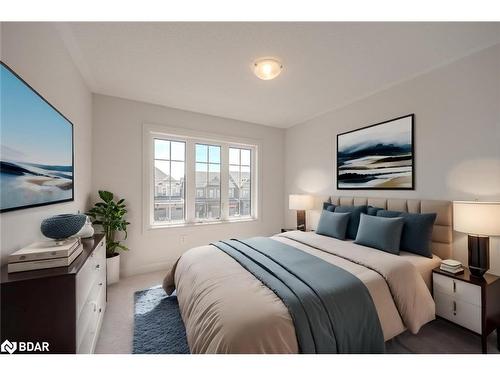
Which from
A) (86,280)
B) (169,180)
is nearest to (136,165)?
(169,180)

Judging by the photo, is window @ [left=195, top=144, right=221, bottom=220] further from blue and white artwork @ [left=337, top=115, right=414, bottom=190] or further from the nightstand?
the nightstand

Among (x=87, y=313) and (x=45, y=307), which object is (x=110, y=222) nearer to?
(x=87, y=313)

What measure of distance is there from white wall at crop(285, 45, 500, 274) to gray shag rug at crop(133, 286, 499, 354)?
679mm

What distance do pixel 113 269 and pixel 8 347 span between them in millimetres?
1945

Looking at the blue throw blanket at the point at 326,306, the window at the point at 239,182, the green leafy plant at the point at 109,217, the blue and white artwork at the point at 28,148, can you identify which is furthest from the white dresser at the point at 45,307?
the window at the point at 239,182

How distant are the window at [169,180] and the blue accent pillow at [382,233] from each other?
2709 millimetres

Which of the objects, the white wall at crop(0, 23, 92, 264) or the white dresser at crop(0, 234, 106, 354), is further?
the white wall at crop(0, 23, 92, 264)

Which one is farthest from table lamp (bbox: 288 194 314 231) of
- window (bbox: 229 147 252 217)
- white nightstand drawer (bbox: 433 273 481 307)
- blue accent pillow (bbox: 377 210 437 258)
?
white nightstand drawer (bbox: 433 273 481 307)

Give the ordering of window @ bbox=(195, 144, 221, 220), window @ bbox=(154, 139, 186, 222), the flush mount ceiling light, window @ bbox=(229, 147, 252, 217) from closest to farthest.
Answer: the flush mount ceiling light, window @ bbox=(154, 139, 186, 222), window @ bbox=(195, 144, 221, 220), window @ bbox=(229, 147, 252, 217)

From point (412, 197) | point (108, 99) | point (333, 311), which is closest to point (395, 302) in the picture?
point (333, 311)

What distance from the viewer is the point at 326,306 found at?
4.19 feet

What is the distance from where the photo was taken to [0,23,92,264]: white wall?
115 cm

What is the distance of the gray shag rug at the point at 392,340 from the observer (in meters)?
1.62

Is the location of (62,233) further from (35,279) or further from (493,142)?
(493,142)
